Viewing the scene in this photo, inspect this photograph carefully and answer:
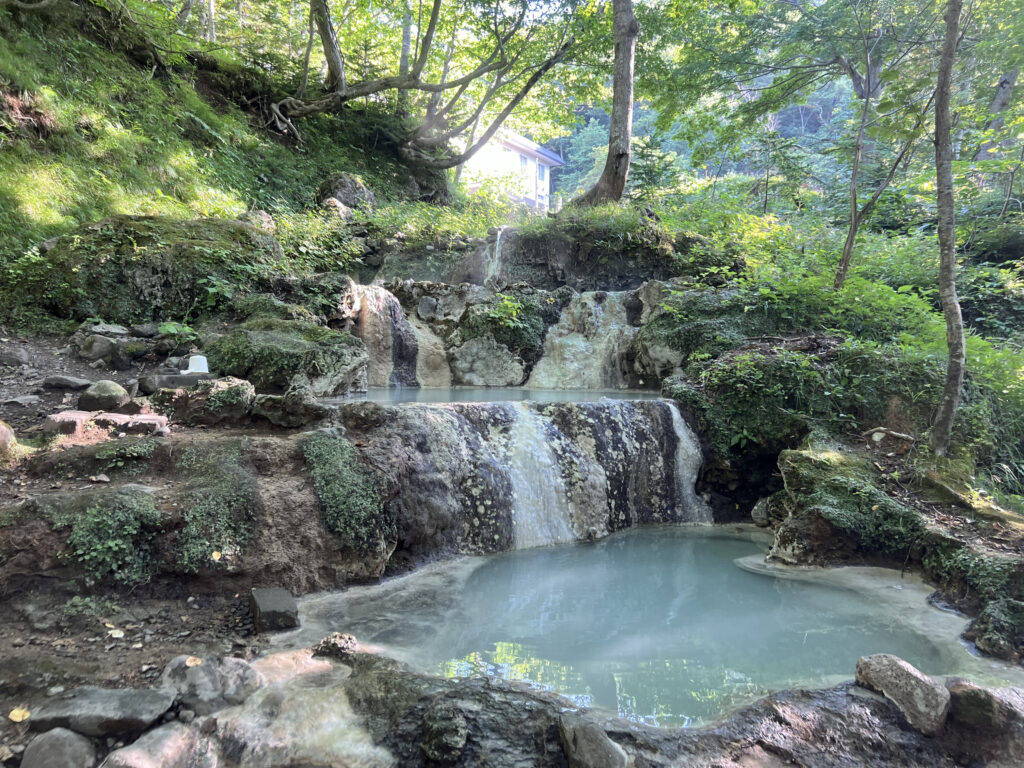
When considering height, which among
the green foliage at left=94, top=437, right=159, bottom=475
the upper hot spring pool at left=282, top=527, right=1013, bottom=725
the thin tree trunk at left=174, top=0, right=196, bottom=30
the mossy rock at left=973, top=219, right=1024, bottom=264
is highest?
the thin tree trunk at left=174, top=0, right=196, bottom=30

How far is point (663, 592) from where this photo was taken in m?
4.21

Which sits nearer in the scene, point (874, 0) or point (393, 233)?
point (874, 0)

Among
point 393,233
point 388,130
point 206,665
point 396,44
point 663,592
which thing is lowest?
point 663,592

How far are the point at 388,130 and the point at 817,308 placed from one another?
13.1m

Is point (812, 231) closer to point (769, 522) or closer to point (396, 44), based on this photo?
point (769, 522)

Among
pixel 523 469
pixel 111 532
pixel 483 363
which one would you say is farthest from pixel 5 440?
pixel 483 363

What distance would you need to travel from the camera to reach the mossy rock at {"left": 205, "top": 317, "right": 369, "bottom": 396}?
18.0 feet

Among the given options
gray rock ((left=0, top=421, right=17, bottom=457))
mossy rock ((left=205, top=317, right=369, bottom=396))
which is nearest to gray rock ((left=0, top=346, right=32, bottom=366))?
mossy rock ((left=205, top=317, right=369, bottom=396))

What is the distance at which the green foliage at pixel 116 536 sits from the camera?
2.99 m

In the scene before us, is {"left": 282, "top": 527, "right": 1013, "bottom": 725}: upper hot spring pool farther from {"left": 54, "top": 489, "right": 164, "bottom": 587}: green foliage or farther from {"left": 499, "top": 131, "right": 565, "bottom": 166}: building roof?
{"left": 499, "top": 131, "right": 565, "bottom": 166}: building roof

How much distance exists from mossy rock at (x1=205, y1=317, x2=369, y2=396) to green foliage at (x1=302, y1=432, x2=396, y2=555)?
1.14 metres

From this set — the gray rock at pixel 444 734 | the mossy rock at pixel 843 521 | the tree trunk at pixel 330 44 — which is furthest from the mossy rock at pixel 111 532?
the tree trunk at pixel 330 44

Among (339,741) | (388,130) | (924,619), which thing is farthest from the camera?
(388,130)

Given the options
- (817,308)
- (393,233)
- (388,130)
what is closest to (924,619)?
(817,308)
